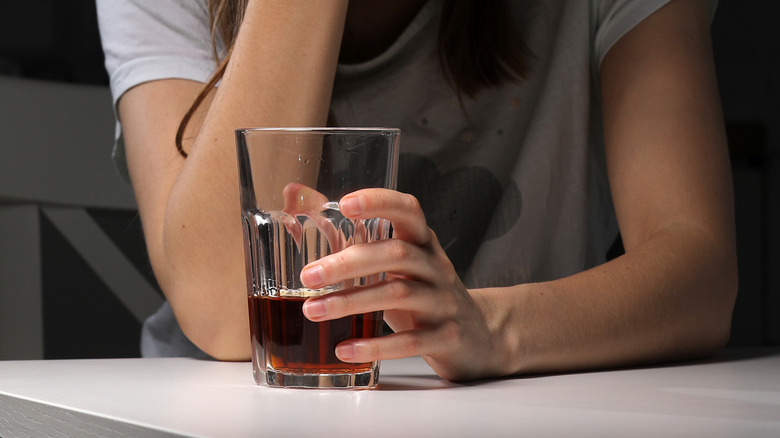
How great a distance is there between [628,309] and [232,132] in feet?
1.37

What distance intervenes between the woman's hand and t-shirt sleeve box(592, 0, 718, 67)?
55 centimetres

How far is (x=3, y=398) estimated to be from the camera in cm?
54

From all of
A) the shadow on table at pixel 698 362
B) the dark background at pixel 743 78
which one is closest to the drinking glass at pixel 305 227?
the shadow on table at pixel 698 362

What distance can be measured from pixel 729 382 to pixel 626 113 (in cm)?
45

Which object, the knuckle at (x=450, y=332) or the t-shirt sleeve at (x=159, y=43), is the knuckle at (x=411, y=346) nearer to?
the knuckle at (x=450, y=332)

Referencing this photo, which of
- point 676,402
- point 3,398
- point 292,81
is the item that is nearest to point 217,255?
point 292,81

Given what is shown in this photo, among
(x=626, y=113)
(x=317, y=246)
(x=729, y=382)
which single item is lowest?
(x=729, y=382)

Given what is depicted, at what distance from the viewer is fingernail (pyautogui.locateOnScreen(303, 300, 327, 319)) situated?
522 millimetres

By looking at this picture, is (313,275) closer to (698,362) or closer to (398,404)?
(398,404)

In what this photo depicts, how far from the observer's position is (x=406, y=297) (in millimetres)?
551

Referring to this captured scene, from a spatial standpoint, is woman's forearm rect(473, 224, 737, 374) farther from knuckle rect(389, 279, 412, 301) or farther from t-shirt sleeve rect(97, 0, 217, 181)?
t-shirt sleeve rect(97, 0, 217, 181)

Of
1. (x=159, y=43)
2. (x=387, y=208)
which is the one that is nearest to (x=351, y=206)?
(x=387, y=208)

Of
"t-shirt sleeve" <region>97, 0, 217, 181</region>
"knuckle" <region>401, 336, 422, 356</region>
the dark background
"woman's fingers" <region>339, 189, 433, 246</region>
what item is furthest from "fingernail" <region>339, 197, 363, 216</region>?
the dark background

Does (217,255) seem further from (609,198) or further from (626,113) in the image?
(609,198)
